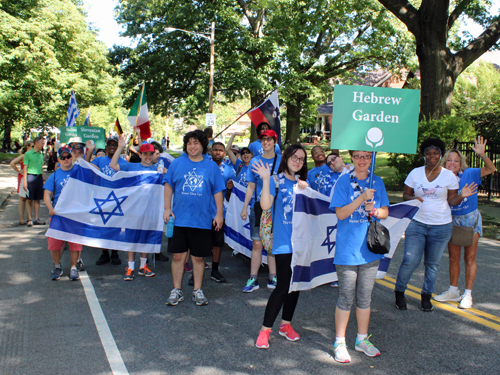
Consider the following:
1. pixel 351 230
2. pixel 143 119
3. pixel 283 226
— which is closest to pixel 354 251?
pixel 351 230

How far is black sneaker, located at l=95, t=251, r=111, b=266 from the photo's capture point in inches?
289

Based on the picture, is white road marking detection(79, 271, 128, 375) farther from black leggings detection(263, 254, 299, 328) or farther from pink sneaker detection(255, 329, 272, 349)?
black leggings detection(263, 254, 299, 328)

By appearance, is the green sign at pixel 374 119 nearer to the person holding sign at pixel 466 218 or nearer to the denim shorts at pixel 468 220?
the person holding sign at pixel 466 218

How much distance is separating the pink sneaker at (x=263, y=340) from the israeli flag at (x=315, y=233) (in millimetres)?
461

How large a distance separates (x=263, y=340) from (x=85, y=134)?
340 inches

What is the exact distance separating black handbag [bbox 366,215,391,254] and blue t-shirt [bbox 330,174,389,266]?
0.23ft

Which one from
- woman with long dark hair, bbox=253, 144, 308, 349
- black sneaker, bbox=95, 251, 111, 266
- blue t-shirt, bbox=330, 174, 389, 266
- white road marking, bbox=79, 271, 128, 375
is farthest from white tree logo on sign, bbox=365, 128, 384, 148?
black sneaker, bbox=95, 251, 111, 266

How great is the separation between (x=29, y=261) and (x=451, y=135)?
11.7 m

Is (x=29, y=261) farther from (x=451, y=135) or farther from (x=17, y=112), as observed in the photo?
(x=17, y=112)

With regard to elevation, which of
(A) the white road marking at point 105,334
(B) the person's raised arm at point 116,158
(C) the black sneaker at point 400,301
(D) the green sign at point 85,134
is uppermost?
(D) the green sign at point 85,134

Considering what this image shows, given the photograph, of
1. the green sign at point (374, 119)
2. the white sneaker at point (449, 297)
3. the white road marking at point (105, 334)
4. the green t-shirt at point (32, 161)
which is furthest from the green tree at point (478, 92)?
the white road marking at point (105, 334)

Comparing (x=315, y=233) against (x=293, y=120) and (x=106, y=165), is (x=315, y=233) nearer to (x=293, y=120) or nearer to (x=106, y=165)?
(x=106, y=165)

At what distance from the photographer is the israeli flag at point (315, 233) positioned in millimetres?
4418

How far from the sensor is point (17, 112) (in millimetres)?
28375
